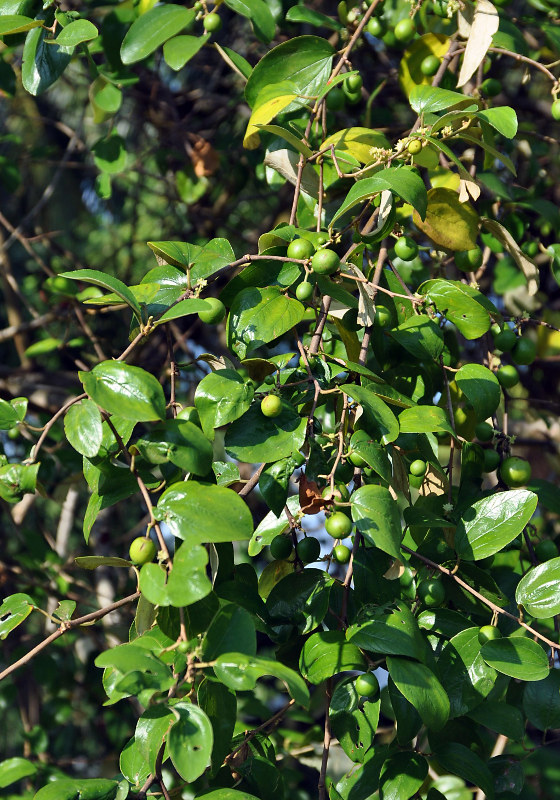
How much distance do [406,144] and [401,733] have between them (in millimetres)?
672

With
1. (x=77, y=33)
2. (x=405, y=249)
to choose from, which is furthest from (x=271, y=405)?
(x=77, y=33)

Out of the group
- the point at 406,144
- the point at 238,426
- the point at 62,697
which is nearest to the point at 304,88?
the point at 406,144

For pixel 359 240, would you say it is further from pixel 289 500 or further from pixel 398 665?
pixel 398 665

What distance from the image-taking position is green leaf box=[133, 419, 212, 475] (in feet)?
2.45

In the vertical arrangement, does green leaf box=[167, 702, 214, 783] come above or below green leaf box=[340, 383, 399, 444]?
below

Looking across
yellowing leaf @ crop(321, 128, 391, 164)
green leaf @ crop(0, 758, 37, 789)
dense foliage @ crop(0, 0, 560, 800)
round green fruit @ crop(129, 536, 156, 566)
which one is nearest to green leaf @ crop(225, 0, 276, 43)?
dense foliage @ crop(0, 0, 560, 800)

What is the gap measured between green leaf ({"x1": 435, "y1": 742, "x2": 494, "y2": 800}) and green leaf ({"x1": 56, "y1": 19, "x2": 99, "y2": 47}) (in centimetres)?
98

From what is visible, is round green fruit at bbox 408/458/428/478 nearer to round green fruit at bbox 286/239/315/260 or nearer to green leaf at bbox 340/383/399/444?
green leaf at bbox 340/383/399/444

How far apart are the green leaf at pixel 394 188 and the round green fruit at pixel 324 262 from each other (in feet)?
0.13

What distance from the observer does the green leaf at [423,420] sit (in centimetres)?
87

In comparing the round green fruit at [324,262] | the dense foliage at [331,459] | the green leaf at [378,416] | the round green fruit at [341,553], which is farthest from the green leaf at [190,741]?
the round green fruit at [324,262]

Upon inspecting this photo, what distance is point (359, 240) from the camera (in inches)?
40.0

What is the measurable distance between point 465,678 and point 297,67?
0.89 metres

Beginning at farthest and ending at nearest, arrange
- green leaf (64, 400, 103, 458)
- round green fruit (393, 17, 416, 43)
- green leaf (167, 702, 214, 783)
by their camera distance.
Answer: round green fruit (393, 17, 416, 43)
green leaf (64, 400, 103, 458)
green leaf (167, 702, 214, 783)
